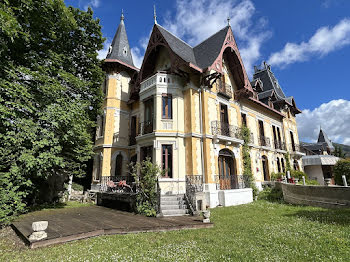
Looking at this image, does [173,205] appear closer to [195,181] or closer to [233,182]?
[195,181]

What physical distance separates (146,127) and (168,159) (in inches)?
116

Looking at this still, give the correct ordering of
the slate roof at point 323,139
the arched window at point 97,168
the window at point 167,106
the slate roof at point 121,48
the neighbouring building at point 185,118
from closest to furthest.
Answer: the neighbouring building at point 185,118 < the window at point 167,106 < the arched window at point 97,168 < the slate roof at point 121,48 < the slate roof at point 323,139

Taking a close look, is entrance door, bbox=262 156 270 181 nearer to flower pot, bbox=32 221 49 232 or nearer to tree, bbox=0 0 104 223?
tree, bbox=0 0 104 223

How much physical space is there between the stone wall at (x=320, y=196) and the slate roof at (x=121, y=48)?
54.8ft

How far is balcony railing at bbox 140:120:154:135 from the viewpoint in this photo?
45.0 ft

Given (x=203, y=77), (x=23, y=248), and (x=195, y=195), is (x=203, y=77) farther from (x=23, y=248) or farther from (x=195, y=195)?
(x=23, y=248)

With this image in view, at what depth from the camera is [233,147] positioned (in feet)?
48.1

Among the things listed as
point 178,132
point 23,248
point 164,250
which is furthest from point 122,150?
point 164,250

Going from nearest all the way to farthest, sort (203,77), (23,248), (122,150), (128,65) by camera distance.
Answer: (23,248) → (203,77) → (122,150) → (128,65)

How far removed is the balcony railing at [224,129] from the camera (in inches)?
531

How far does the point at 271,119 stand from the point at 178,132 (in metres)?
13.6

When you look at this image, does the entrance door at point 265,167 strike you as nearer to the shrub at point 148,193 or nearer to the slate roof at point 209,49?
the slate roof at point 209,49

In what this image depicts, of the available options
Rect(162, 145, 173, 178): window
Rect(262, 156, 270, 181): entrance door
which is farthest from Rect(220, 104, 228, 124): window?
Rect(262, 156, 270, 181): entrance door

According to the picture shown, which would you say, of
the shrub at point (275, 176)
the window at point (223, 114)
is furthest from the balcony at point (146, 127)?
the shrub at point (275, 176)
